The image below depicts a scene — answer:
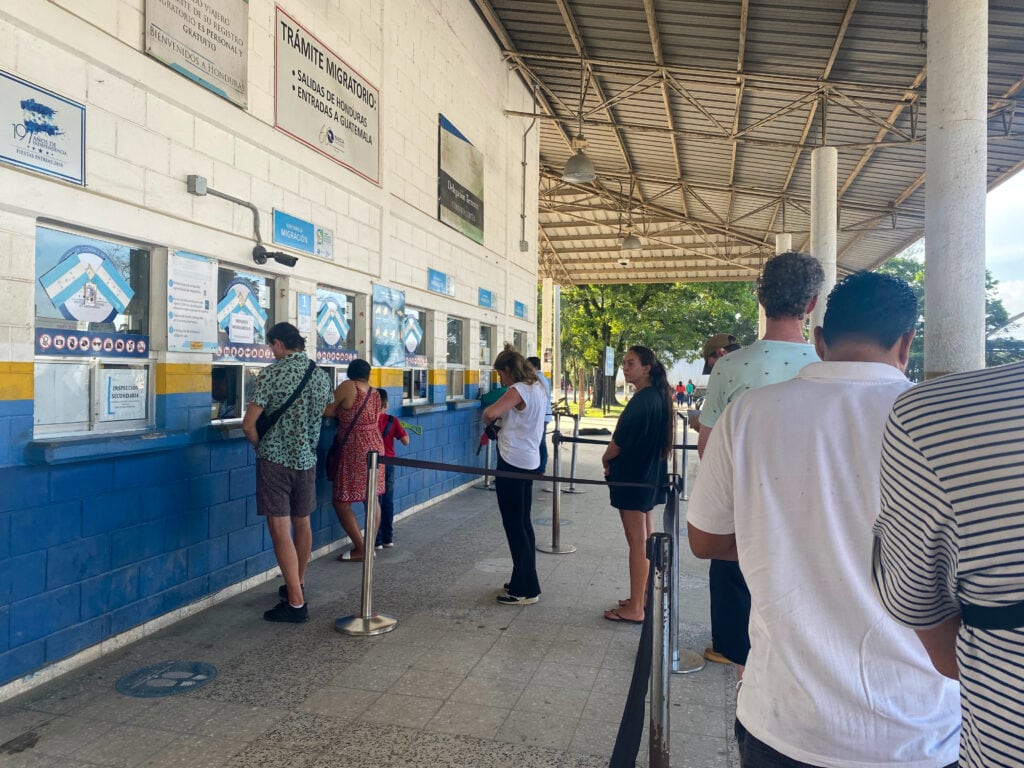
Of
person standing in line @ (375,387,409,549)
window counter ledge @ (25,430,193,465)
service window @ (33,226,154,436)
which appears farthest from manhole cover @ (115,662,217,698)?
person standing in line @ (375,387,409,549)

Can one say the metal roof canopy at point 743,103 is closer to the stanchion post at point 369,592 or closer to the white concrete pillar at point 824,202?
the white concrete pillar at point 824,202

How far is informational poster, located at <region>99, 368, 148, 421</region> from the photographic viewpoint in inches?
165

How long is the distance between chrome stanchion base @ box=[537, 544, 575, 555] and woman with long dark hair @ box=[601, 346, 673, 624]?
75.0 inches

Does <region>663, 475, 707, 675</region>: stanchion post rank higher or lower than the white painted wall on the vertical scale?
lower

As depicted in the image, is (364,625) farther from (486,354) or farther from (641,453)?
(486,354)

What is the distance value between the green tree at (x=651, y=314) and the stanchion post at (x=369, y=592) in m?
28.3

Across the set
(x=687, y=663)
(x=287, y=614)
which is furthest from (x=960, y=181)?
(x=287, y=614)

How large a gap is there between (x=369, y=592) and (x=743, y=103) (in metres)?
10.8

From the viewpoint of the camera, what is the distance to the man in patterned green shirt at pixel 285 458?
4641 millimetres

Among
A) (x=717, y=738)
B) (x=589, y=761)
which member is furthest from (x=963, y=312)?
(x=589, y=761)

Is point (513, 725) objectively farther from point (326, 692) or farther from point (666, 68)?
point (666, 68)

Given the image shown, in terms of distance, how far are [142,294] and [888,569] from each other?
4458mm

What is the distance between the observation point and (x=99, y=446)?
12.8ft

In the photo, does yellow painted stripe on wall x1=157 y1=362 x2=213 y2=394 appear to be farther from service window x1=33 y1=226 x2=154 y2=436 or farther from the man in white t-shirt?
the man in white t-shirt
